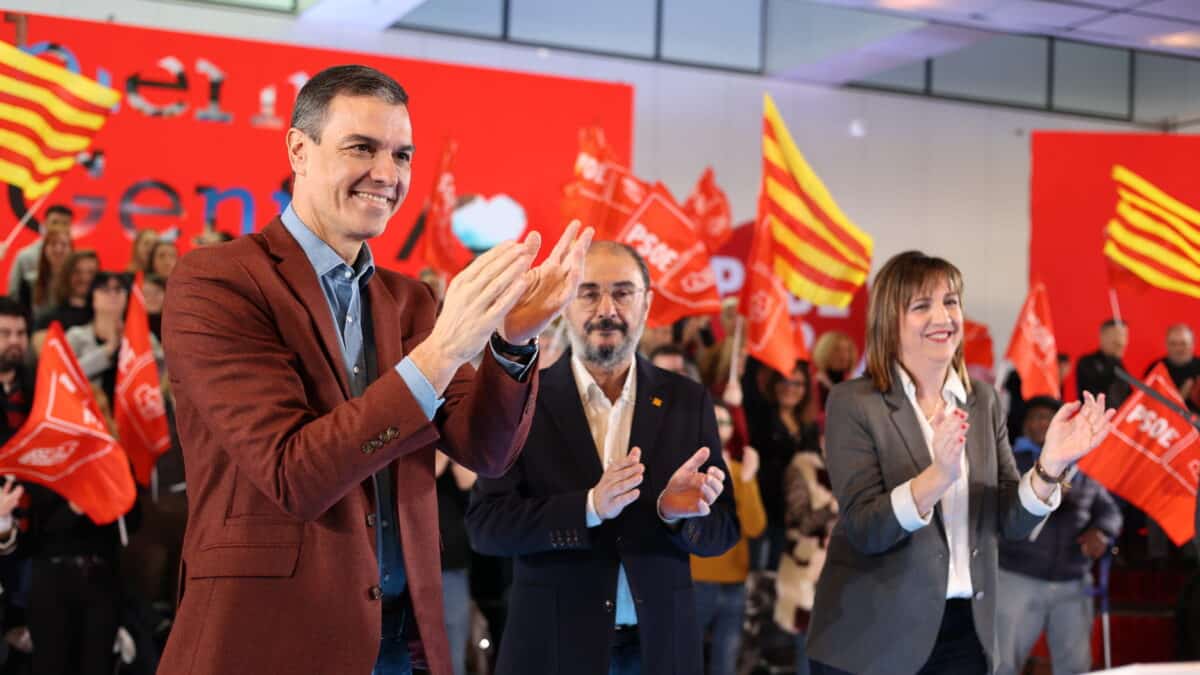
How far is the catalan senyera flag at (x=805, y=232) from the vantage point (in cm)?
593

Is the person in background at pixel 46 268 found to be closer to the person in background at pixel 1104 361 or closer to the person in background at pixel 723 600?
the person in background at pixel 723 600

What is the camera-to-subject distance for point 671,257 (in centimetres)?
614

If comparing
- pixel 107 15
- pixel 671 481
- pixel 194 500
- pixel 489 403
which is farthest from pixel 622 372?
pixel 107 15

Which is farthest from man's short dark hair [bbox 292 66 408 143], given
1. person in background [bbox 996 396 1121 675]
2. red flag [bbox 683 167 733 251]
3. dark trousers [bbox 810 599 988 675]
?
red flag [bbox 683 167 733 251]

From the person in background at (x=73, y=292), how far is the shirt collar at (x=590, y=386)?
3.64m

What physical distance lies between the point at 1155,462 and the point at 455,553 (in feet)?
9.29

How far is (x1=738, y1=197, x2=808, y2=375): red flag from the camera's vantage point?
611 centimetres

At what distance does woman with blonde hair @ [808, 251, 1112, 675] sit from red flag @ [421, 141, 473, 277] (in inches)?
171

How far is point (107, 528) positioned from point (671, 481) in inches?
121

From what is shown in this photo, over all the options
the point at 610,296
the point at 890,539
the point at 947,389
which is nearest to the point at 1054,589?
the point at 947,389

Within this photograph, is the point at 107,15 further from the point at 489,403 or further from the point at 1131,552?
the point at 489,403

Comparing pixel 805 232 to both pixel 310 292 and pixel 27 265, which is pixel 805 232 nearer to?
pixel 27 265

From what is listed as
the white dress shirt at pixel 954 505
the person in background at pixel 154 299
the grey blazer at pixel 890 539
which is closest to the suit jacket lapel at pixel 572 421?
the grey blazer at pixel 890 539

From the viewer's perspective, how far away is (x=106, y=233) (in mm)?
7281
